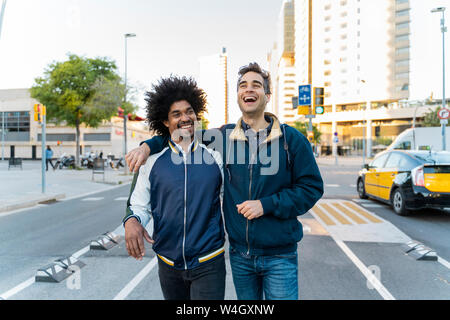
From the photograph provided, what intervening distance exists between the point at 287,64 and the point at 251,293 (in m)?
113

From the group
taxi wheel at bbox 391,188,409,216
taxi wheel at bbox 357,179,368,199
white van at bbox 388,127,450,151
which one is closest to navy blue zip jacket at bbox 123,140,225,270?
Result: taxi wheel at bbox 391,188,409,216

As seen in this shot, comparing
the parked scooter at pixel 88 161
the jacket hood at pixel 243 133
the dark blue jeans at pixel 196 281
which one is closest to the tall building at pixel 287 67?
the parked scooter at pixel 88 161

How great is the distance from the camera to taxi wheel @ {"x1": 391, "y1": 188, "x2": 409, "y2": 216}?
24.7 feet

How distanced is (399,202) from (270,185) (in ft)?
23.4

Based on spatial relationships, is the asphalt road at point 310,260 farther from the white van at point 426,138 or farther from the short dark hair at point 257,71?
the white van at point 426,138

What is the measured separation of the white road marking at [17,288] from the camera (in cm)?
334

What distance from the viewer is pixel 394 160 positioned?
8539 mm

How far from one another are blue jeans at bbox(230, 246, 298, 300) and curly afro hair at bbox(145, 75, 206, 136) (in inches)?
41.4

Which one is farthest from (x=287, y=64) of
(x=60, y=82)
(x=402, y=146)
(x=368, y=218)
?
(x=368, y=218)

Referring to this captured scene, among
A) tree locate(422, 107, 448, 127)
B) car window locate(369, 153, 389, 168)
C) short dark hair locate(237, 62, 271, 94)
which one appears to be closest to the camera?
short dark hair locate(237, 62, 271, 94)

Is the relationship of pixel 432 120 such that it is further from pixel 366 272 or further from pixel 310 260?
pixel 366 272

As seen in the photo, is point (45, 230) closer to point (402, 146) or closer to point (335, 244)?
point (335, 244)

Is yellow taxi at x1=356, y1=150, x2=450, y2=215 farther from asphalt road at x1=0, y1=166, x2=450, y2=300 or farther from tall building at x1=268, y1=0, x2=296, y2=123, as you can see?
tall building at x1=268, y1=0, x2=296, y2=123

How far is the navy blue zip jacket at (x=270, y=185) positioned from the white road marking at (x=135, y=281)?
6.16ft
